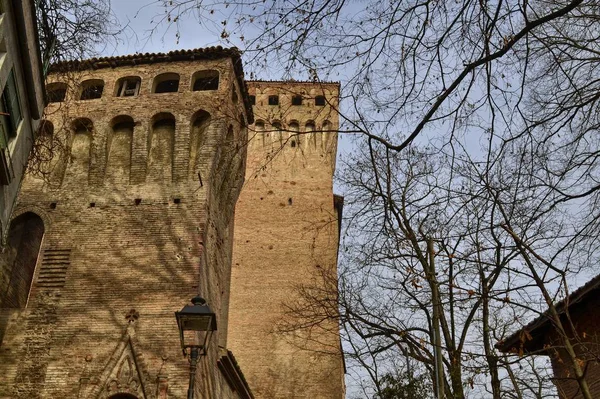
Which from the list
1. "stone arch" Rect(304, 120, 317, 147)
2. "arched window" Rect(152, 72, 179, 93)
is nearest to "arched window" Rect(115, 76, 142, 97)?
"arched window" Rect(152, 72, 179, 93)

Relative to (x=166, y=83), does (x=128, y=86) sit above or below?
below

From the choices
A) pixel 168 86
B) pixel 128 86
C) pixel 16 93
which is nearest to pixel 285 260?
pixel 168 86

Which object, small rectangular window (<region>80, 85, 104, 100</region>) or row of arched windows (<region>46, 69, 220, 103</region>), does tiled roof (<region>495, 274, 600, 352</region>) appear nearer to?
row of arched windows (<region>46, 69, 220, 103</region>)

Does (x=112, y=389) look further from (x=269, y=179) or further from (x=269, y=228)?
(x=269, y=179)

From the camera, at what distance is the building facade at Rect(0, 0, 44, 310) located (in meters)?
8.37

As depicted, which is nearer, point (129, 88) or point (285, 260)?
point (129, 88)

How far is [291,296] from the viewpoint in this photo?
73.1ft

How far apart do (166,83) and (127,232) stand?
461 centimetres

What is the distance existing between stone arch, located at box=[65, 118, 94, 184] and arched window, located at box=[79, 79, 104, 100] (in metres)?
1.02

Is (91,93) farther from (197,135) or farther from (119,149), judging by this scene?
(197,135)

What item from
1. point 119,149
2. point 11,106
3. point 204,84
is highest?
point 204,84

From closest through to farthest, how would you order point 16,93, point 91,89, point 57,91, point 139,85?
point 16,93 < point 57,91 < point 139,85 < point 91,89

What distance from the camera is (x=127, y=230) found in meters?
13.5

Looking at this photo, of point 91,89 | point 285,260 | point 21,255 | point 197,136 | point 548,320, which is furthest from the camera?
point 285,260
